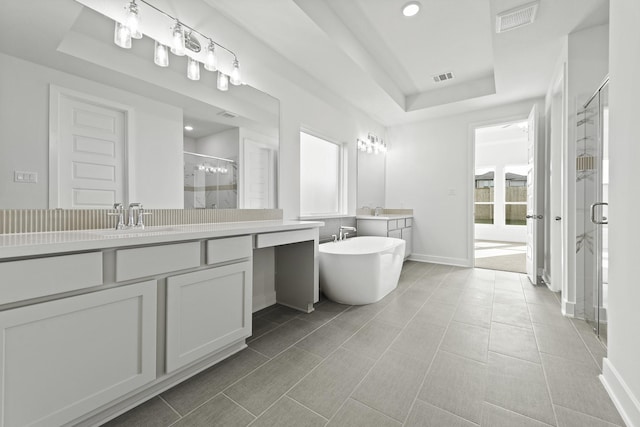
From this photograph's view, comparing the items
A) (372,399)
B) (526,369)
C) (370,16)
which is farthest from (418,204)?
(372,399)

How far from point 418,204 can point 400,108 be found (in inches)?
64.2

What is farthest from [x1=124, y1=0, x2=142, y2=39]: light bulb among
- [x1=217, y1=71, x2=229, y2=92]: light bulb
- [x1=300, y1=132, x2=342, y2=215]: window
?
[x1=300, y1=132, x2=342, y2=215]: window

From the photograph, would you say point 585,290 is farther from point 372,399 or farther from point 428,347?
point 372,399

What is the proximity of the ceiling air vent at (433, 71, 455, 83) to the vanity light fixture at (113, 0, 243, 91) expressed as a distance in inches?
105

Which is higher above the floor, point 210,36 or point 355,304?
point 210,36

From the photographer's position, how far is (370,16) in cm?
246

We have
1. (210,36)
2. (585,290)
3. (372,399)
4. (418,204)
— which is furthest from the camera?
(418,204)

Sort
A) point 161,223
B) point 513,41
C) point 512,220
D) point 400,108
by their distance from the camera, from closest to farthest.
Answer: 1. point 161,223
2. point 513,41
3. point 400,108
4. point 512,220

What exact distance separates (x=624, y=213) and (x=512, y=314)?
4.75 feet

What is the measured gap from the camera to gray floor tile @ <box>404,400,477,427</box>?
1.17 meters

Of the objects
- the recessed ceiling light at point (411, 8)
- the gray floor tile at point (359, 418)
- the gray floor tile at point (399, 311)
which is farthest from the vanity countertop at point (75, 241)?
the recessed ceiling light at point (411, 8)

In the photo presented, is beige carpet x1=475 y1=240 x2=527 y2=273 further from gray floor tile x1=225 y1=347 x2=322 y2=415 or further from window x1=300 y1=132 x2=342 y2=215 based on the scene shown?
gray floor tile x1=225 y1=347 x2=322 y2=415

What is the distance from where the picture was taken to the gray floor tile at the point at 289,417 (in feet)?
3.83

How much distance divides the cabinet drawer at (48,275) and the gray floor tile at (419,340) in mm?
1726
